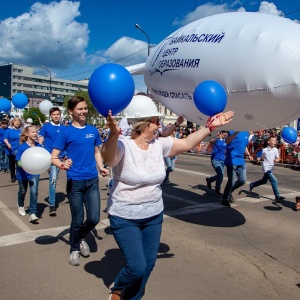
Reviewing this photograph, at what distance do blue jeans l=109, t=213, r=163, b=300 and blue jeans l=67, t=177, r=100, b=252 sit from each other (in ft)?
Answer: 4.16

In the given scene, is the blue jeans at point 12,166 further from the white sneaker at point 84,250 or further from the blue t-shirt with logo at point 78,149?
the blue t-shirt with logo at point 78,149

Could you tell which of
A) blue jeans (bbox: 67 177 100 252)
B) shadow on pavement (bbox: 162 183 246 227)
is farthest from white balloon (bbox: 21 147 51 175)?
shadow on pavement (bbox: 162 183 246 227)

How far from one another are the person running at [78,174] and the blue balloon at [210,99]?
138 cm

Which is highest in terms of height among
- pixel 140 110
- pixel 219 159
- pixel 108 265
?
pixel 140 110

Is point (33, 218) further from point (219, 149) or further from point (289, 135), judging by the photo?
point (289, 135)

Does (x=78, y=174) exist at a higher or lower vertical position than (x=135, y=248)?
higher

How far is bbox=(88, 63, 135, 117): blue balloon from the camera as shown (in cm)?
268

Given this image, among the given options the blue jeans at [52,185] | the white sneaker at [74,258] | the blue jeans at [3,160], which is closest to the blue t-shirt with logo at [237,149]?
the blue jeans at [52,185]

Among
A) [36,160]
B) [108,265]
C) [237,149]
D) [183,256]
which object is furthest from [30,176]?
[237,149]

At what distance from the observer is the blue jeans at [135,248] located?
278 centimetres

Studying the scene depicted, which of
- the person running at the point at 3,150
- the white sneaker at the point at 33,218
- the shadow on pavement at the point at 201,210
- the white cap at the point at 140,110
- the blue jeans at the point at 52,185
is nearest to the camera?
the white cap at the point at 140,110

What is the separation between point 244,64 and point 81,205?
2.65 meters

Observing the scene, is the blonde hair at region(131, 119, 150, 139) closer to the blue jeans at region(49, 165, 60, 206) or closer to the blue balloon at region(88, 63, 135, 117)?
the blue balloon at region(88, 63, 135, 117)

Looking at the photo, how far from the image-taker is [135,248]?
2789 millimetres
